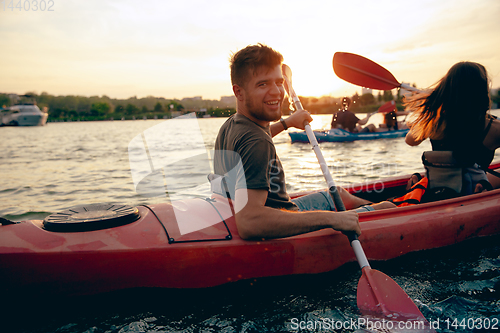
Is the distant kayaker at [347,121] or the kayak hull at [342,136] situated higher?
the distant kayaker at [347,121]

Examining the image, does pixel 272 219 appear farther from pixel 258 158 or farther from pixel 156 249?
pixel 156 249

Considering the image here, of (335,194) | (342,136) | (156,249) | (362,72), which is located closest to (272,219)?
(156,249)

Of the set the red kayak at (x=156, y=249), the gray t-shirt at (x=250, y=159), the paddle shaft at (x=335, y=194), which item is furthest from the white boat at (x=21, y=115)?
the gray t-shirt at (x=250, y=159)

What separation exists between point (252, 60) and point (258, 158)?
1.91ft

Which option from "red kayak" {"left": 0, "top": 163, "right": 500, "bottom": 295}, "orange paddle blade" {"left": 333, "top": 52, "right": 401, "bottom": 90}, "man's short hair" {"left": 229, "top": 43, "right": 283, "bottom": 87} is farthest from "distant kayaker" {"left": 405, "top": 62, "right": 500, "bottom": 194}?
"man's short hair" {"left": 229, "top": 43, "right": 283, "bottom": 87}

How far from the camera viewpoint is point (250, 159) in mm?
1695

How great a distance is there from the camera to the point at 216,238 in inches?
81.8

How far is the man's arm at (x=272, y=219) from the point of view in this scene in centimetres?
173

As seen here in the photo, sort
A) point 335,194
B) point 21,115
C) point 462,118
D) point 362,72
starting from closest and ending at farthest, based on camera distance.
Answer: point 335,194
point 462,118
point 362,72
point 21,115

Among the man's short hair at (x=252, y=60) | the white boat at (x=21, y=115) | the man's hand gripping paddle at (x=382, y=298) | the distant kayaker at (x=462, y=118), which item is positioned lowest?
the man's hand gripping paddle at (x=382, y=298)

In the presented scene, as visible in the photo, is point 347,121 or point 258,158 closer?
point 258,158

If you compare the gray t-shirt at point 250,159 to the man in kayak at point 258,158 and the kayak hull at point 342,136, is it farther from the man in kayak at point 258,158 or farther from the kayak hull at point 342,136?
the kayak hull at point 342,136

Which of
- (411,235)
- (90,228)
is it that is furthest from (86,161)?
(411,235)

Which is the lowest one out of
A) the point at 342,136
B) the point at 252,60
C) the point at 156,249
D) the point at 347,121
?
the point at 156,249
